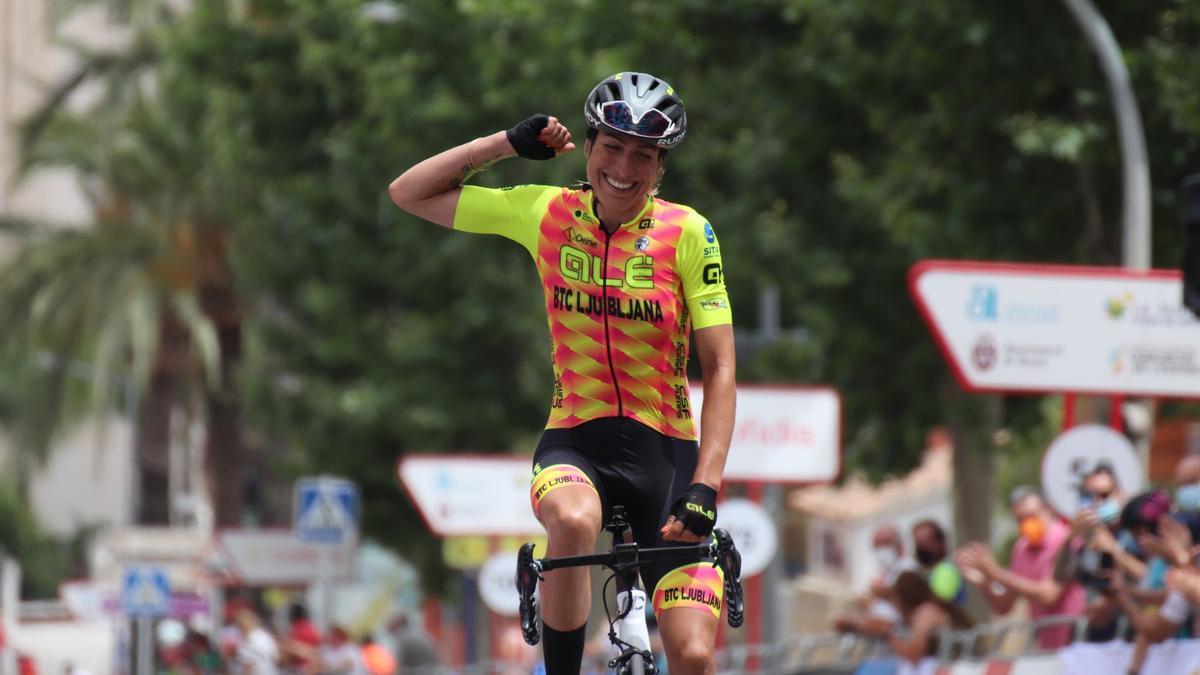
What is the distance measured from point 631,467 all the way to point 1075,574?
6343mm

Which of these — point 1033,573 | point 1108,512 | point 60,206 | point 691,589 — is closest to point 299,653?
point 1033,573

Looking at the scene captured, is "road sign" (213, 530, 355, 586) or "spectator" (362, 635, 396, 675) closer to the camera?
"spectator" (362, 635, 396, 675)

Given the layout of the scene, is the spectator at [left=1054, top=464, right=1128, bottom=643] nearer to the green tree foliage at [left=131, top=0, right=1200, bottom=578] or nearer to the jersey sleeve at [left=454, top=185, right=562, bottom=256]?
the jersey sleeve at [left=454, top=185, right=562, bottom=256]

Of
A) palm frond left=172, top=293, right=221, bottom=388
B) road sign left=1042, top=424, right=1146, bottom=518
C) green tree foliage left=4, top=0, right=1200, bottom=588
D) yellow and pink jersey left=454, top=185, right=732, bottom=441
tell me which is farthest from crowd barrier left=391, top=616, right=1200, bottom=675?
palm frond left=172, top=293, right=221, bottom=388

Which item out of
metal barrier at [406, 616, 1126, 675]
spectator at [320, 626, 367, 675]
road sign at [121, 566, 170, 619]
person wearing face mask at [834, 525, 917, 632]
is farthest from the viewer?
road sign at [121, 566, 170, 619]

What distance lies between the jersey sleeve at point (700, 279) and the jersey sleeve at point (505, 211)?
463mm

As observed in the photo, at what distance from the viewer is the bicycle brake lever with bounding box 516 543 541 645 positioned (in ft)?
23.9

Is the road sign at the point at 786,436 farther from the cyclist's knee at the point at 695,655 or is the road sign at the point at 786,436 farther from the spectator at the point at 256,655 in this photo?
the cyclist's knee at the point at 695,655

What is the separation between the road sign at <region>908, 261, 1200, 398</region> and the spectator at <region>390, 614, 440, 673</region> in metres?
10.8

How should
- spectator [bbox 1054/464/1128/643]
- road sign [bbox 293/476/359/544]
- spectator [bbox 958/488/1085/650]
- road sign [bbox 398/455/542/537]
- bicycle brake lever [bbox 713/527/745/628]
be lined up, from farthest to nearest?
road sign [bbox 293/476/359/544]
road sign [bbox 398/455/542/537]
spectator [bbox 958/488/1085/650]
spectator [bbox 1054/464/1128/643]
bicycle brake lever [bbox 713/527/745/628]

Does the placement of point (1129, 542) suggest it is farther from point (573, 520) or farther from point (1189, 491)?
point (573, 520)

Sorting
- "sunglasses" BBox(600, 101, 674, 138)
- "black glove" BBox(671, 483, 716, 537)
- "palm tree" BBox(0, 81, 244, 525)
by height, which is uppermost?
"palm tree" BBox(0, 81, 244, 525)

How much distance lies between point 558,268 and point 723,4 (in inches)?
686

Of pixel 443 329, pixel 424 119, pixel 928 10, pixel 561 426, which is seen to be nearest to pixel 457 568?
pixel 443 329
